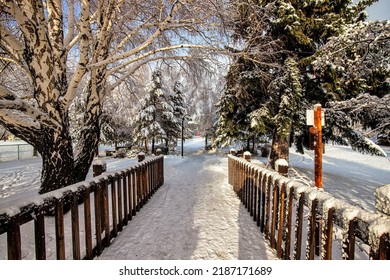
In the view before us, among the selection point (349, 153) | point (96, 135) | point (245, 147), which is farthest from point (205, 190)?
point (349, 153)

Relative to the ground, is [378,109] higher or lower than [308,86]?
lower

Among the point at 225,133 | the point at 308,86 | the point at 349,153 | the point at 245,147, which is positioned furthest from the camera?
the point at 349,153

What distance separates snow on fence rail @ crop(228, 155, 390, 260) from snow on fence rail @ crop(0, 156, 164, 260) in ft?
7.28

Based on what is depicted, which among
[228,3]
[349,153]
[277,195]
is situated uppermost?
[228,3]

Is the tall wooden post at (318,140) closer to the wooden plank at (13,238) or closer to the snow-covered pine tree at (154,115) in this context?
the wooden plank at (13,238)

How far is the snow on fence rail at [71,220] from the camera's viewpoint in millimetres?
1380

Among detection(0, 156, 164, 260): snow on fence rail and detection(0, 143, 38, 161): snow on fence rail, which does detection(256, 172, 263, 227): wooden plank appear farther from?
detection(0, 143, 38, 161): snow on fence rail

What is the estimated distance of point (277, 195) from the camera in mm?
2537

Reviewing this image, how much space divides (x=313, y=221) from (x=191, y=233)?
5.84 feet

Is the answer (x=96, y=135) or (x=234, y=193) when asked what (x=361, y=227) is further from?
(x=96, y=135)

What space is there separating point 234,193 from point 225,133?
13.9 ft

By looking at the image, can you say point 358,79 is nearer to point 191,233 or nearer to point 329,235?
point 329,235

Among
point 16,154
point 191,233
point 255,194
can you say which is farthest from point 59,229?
point 16,154

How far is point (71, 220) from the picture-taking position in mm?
2023
